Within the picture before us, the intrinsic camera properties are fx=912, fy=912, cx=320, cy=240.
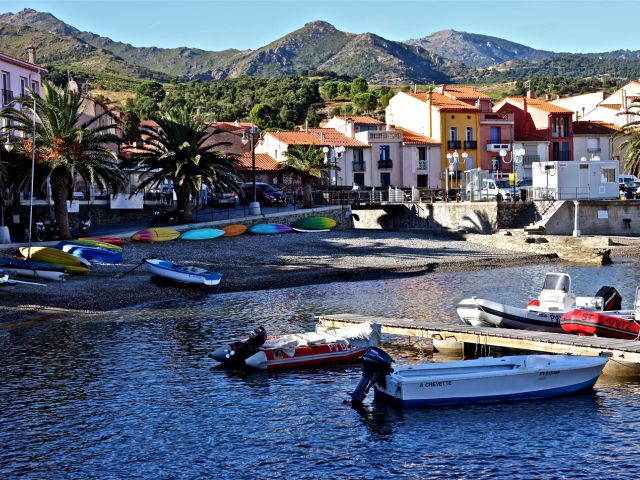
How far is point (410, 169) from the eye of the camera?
91.3 meters

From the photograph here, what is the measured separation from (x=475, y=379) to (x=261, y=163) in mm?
64070

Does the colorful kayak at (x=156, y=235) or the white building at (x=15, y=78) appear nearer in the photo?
the colorful kayak at (x=156, y=235)

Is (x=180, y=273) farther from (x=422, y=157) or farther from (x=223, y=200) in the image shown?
(x=422, y=157)

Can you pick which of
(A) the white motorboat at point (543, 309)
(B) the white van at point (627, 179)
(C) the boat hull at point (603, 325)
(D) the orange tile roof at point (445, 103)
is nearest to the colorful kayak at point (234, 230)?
(A) the white motorboat at point (543, 309)

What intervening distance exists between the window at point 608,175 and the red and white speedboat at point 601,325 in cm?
4664

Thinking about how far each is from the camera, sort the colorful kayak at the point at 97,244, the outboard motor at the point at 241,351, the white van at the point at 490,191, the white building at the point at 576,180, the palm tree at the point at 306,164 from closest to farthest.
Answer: the outboard motor at the point at 241,351
the colorful kayak at the point at 97,244
the palm tree at the point at 306,164
the white building at the point at 576,180
the white van at the point at 490,191

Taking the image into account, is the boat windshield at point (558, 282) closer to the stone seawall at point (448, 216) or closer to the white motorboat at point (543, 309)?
the white motorboat at point (543, 309)

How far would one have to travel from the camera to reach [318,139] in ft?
298

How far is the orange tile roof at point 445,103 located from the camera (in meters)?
93.0

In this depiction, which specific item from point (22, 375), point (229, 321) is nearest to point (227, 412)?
point (22, 375)

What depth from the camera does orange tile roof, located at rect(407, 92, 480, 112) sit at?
93000 mm

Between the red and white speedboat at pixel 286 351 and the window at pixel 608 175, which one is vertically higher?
the window at pixel 608 175

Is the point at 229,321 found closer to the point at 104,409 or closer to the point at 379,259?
the point at 104,409

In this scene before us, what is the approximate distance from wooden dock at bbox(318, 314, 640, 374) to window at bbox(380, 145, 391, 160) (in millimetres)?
59509
